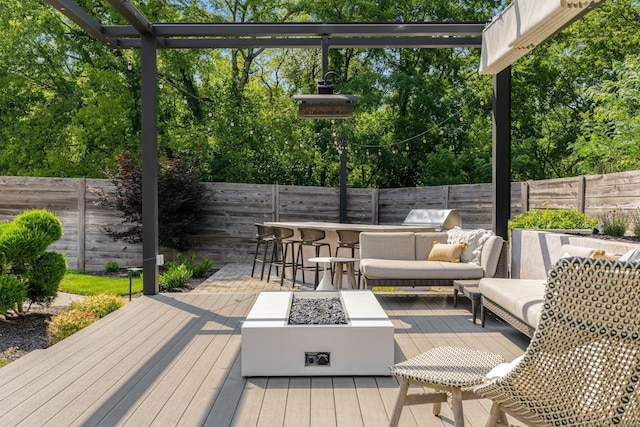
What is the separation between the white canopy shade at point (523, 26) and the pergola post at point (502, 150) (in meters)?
0.67

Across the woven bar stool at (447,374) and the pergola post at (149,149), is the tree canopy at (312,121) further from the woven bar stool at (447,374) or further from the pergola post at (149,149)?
the woven bar stool at (447,374)

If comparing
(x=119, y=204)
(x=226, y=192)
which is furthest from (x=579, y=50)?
(x=119, y=204)

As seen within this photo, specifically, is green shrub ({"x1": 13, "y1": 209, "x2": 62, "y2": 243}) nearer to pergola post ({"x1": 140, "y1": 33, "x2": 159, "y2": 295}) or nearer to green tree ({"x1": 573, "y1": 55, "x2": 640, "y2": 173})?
pergola post ({"x1": 140, "y1": 33, "x2": 159, "y2": 295})

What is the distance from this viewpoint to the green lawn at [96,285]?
28.7 feet

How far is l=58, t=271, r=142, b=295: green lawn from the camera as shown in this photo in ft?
28.7

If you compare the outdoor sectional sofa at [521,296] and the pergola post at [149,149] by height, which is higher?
the pergola post at [149,149]

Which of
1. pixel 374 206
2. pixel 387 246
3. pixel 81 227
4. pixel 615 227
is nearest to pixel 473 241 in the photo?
pixel 387 246

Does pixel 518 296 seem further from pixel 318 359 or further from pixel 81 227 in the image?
pixel 81 227

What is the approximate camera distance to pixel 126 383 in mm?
3584

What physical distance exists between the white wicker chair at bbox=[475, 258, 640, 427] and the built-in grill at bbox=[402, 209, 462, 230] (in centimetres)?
759

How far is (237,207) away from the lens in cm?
1201

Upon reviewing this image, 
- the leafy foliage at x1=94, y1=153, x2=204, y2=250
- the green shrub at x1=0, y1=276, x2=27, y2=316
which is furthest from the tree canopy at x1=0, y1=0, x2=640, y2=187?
the green shrub at x1=0, y1=276, x2=27, y2=316

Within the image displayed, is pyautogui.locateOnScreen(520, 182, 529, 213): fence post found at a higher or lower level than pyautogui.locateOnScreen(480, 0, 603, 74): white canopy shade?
lower

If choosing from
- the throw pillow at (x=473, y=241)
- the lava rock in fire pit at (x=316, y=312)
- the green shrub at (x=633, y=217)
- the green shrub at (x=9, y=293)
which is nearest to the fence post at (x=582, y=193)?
the green shrub at (x=633, y=217)
